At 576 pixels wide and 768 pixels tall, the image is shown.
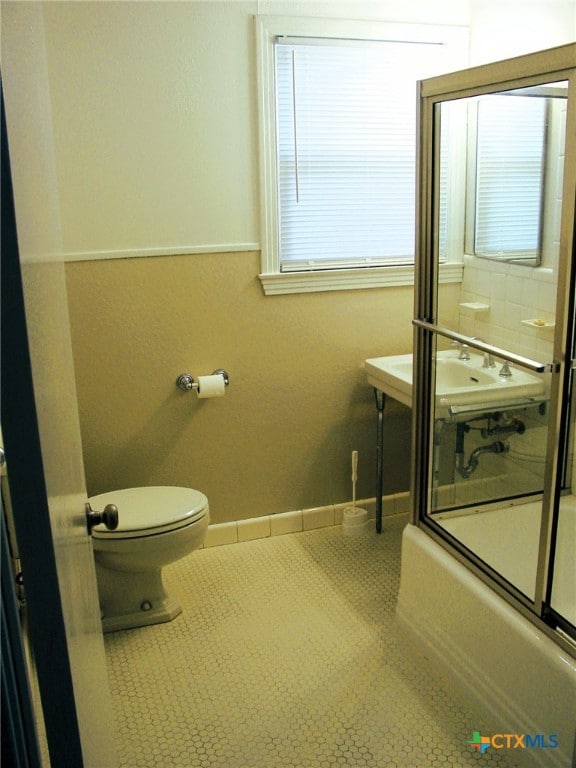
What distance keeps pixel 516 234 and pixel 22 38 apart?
64.4 inches

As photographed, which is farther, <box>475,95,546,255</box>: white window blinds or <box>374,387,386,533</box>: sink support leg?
<box>374,387,386,533</box>: sink support leg

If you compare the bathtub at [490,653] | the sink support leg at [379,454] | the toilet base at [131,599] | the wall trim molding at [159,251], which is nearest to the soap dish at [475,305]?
the bathtub at [490,653]

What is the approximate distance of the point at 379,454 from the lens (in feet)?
10.1

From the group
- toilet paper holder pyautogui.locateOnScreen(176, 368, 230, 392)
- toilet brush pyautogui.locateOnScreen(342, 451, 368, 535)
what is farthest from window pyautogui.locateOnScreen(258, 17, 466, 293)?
toilet brush pyautogui.locateOnScreen(342, 451, 368, 535)

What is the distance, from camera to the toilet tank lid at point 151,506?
246 centimetres

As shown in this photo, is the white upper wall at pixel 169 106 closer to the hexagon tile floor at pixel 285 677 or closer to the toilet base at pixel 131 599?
the toilet base at pixel 131 599

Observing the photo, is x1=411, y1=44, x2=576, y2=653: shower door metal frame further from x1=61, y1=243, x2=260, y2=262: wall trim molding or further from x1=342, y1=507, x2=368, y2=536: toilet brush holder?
x1=61, y1=243, x2=260, y2=262: wall trim molding

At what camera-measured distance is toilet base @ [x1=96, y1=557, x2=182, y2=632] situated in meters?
2.59

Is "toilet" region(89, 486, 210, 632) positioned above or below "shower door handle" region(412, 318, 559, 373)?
below

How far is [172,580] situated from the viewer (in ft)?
9.42

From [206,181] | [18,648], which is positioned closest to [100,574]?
[206,181]

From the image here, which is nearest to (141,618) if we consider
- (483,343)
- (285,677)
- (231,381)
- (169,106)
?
(285,677)

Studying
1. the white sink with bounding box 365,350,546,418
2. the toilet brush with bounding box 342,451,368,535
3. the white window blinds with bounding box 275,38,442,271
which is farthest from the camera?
the toilet brush with bounding box 342,451,368,535

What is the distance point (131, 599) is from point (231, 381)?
2.97 ft
